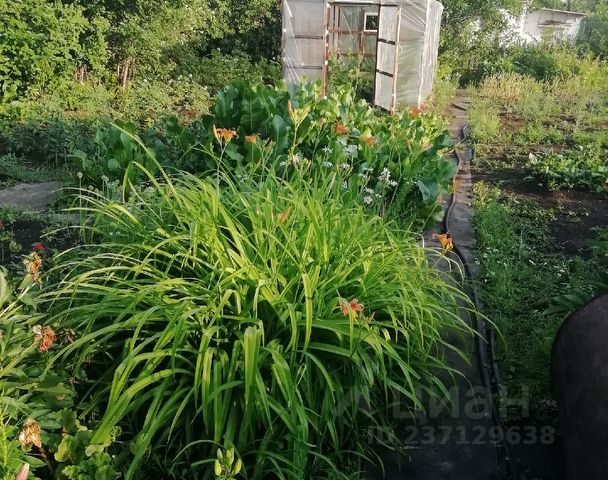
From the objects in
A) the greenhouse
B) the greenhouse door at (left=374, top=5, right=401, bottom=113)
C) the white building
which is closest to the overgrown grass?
the greenhouse

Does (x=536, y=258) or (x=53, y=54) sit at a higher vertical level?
(x=53, y=54)

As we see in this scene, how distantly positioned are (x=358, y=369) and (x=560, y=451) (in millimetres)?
956

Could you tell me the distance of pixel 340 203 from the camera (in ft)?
→ 10.00

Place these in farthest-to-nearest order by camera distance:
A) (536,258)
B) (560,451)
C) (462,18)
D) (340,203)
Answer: (462,18) → (536,258) → (340,203) → (560,451)

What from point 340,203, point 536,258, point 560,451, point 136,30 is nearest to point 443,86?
point 136,30

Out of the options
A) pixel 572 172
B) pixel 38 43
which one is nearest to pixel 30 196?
pixel 38 43

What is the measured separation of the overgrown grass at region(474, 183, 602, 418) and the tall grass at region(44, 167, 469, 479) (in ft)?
1.59

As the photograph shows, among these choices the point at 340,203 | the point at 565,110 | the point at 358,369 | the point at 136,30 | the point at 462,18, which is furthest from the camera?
the point at 462,18

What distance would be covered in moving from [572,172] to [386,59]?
4791mm

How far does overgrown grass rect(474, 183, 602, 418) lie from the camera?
2.78 metres

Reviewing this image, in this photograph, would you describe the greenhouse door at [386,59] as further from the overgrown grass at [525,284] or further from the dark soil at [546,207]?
the overgrown grass at [525,284]

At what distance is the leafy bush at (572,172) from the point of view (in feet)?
18.5

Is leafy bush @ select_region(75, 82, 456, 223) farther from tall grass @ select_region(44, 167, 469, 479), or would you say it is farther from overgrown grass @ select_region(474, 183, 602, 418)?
tall grass @ select_region(44, 167, 469, 479)

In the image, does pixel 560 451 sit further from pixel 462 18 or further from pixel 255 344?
pixel 462 18
